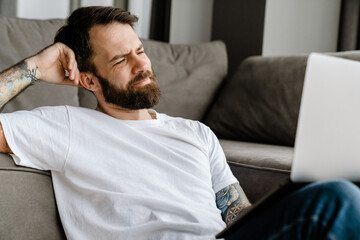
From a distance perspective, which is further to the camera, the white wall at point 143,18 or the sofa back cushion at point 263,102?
the white wall at point 143,18

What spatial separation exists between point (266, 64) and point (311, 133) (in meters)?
1.51

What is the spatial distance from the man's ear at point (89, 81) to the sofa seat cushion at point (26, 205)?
0.36 metres

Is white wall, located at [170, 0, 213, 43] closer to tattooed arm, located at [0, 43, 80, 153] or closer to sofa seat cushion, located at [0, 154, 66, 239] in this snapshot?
tattooed arm, located at [0, 43, 80, 153]

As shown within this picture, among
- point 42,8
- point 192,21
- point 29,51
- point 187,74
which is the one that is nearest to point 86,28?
point 29,51

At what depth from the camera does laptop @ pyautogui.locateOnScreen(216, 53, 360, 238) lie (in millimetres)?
690

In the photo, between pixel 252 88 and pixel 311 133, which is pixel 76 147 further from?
pixel 252 88

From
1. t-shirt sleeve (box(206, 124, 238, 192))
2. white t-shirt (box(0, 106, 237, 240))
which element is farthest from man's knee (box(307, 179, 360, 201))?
t-shirt sleeve (box(206, 124, 238, 192))

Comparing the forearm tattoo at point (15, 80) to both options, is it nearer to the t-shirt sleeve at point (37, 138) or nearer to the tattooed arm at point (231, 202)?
the t-shirt sleeve at point (37, 138)

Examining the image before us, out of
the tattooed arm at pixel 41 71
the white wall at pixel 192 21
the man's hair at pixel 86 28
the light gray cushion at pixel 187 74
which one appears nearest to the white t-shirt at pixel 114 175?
the tattooed arm at pixel 41 71

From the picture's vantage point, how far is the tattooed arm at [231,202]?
48.4 inches

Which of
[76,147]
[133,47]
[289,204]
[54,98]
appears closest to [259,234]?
[289,204]

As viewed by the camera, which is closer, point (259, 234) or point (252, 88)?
point (259, 234)

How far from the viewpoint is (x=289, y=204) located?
0.78m

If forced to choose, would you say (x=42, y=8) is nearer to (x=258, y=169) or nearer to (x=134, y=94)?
(x=134, y=94)
